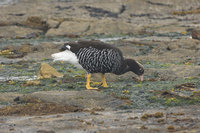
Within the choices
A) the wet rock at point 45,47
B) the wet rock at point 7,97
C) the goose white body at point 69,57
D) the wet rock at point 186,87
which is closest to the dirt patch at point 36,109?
the wet rock at point 7,97

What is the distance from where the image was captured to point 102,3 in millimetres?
48906

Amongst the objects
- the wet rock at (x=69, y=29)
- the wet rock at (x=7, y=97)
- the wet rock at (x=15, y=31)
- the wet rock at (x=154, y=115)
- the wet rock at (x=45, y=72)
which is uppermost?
the wet rock at (x=154, y=115)

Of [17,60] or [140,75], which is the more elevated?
[140,75]

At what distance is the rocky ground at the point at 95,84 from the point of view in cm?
988

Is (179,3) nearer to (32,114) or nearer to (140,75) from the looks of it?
(140,75)

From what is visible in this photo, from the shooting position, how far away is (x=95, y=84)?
51.4 ft

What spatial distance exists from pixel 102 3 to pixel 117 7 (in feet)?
6.36

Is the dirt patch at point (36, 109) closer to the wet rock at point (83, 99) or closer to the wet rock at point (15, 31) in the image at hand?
the wet rock at point (83, 99)

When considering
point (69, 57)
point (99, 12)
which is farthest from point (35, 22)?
point (69, 57)

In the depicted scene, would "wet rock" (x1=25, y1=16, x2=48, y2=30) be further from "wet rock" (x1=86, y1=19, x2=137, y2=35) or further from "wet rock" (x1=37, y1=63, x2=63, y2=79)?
"wet rock" (x1=37, y1=63, x2=63, y2=79)

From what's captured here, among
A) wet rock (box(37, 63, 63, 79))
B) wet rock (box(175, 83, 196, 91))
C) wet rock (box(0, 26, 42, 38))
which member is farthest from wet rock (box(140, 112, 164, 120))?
wet rock (box(0, 26, 42, 38))

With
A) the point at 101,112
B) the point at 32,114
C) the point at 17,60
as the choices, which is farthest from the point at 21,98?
the point at 17,60

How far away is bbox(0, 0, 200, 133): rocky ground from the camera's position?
9883 mm

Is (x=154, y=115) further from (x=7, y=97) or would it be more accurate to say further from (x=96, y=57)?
(x=7, y=97)
